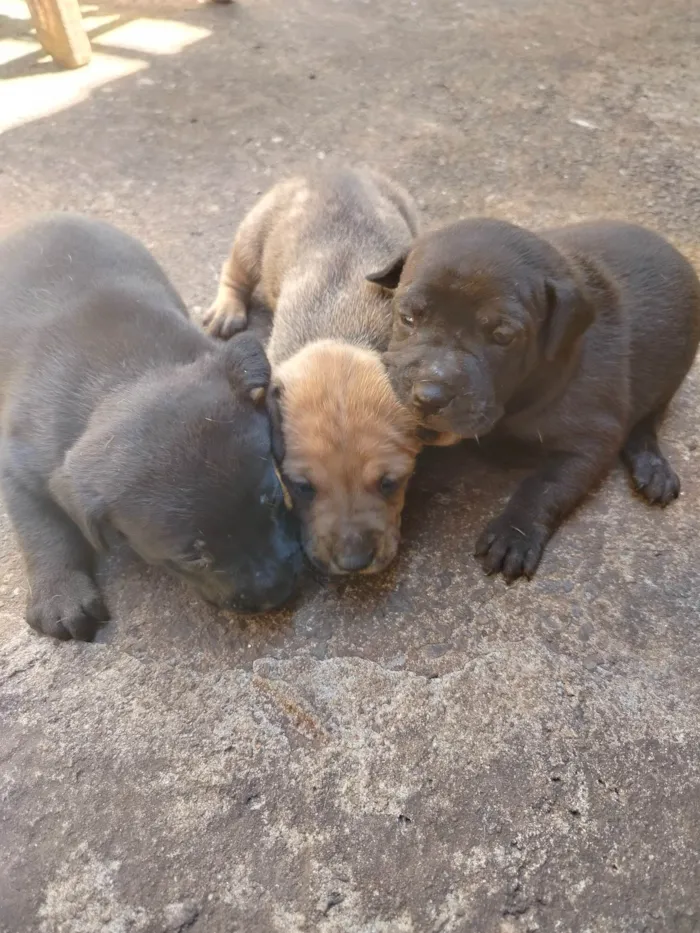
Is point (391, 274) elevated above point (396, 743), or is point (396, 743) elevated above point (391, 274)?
point (391, 274)

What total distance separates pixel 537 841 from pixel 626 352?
7.46 feet

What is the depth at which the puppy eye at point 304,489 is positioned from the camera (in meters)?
3.38

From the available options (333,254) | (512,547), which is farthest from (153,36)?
(512,547)

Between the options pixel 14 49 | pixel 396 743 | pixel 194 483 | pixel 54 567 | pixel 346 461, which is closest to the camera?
pixel 194 483

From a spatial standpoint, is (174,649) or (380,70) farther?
(380,70)

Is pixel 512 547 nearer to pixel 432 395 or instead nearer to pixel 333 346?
pixel 432 395

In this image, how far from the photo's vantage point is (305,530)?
11.2 feet

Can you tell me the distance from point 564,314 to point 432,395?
714 mm

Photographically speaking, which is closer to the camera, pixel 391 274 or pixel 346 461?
pixel 346 461

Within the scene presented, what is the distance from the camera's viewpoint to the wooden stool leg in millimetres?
7863

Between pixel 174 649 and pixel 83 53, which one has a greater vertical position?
pixel 83 53

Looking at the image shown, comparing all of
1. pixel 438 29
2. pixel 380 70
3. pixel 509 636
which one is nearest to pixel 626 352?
pixel 509 636

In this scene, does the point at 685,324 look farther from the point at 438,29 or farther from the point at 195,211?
the point at 438,29

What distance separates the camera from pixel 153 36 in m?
8.68
